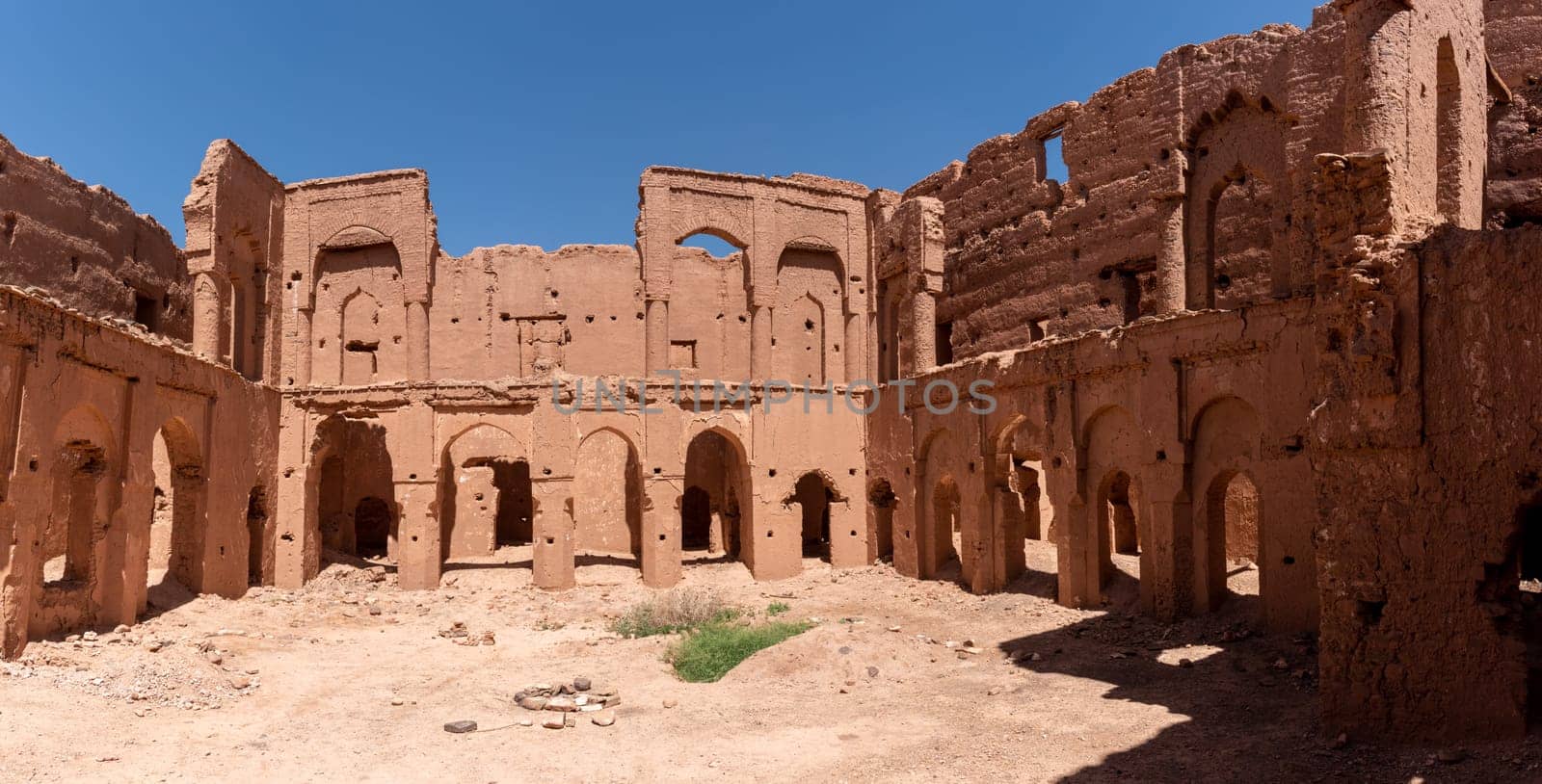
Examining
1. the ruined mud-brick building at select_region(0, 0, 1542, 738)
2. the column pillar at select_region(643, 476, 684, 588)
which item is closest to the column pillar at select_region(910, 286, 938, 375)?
the ruined mud-brick building at select_region(0, 0, 1542, 738)

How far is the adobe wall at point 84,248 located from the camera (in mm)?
18812

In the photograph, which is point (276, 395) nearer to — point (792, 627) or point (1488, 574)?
point (792, 627)

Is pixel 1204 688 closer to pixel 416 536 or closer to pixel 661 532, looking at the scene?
pixel 661 532

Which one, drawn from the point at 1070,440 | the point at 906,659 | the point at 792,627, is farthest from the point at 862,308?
the point at 906,659

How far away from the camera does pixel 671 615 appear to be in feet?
57.3

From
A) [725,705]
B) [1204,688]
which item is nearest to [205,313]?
[725,705]

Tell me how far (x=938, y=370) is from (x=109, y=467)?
14.6 meters

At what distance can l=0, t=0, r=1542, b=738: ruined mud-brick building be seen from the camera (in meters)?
8.25

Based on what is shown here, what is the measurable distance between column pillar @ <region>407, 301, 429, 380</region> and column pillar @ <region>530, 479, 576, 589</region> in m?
4.54

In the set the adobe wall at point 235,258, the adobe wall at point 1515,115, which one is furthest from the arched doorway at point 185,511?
the adobe wall at point 1515,115

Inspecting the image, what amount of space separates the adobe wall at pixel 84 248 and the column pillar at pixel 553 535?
8608mm

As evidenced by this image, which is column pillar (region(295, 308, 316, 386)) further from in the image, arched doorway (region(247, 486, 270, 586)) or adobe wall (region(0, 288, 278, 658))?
arched doorway (region(247, 486, 270, 586))

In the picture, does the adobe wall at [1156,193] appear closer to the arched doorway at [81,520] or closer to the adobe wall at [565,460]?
the adobe wall at [565,460]

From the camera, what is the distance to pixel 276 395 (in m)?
21.2
